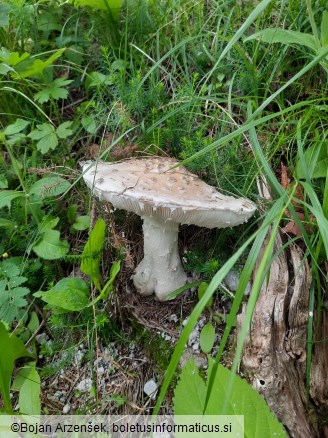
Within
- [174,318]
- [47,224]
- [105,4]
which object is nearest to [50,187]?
[47,224]

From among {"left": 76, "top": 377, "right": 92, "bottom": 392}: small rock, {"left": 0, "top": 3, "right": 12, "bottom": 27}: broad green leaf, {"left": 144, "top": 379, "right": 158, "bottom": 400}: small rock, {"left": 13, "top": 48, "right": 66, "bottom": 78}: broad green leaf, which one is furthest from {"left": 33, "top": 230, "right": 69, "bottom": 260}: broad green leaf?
{"left": 0, "top": 3, "right": 12, "bottom": 27}: broad green leaf

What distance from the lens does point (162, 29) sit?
279 centimetres

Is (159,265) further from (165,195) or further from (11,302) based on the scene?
(11,302)

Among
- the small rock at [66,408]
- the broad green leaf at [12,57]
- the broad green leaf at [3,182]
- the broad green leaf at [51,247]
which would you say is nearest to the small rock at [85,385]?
the small rock at [66,408]

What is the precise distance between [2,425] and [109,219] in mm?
1009

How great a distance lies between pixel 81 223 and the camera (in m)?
2.44

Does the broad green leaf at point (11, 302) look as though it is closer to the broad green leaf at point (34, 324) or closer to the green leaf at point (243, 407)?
the broad green leaf at point (34, 324)

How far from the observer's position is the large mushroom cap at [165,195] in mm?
1812

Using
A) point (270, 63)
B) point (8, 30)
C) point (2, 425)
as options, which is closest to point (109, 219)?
point (2, 425)

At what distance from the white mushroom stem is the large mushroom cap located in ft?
0.64

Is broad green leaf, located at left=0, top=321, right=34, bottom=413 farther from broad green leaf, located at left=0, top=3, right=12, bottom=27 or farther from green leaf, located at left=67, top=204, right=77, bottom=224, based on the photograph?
broad green leaf, located at left=0, top=3, right=12, bottom=27

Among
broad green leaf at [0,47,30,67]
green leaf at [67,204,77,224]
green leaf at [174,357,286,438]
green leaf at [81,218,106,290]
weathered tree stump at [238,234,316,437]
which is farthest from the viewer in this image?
green leaf at [67,204,77,224]

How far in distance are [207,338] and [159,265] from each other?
0.41 m

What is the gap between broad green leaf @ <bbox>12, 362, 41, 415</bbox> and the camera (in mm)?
1945
